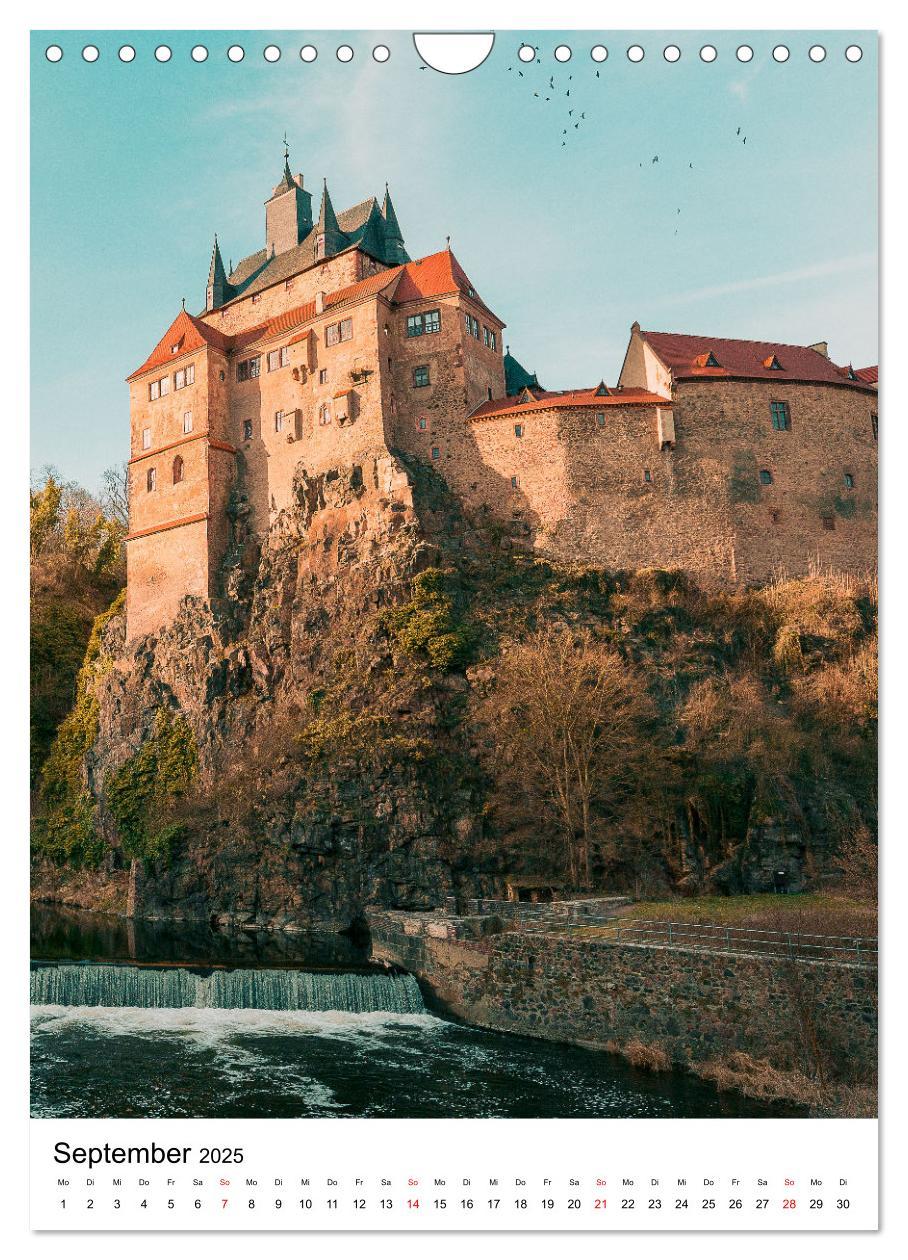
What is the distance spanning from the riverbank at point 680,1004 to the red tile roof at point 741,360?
2262 centimetres

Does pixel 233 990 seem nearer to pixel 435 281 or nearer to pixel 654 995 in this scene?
pixel 654 995

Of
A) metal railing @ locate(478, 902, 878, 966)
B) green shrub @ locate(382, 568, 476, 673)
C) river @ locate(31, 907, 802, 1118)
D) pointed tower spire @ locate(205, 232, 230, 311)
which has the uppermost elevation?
pointed tower spire @ locate(205, 232, 230, 311)

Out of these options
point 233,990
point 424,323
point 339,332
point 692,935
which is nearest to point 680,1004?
point 692,935

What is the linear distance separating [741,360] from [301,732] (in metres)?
19.9

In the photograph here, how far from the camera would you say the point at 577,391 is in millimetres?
35625

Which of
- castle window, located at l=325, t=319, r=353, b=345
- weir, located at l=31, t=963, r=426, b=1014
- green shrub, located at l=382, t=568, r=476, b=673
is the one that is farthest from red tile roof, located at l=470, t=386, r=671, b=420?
weir, located at l=31, t=963, r=426, b=1014

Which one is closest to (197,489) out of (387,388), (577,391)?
(387,388)

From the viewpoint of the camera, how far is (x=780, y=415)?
3422 centimetres

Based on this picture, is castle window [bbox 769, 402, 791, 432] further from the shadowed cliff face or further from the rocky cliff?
the shadowed cliff face

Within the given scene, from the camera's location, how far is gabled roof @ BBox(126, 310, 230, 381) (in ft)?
129

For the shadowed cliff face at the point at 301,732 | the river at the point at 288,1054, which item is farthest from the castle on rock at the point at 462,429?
the river at the point at 288,1054

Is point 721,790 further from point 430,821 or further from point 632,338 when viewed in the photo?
point 632,338

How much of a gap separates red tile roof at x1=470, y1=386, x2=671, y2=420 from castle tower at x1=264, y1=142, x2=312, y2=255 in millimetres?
13023
